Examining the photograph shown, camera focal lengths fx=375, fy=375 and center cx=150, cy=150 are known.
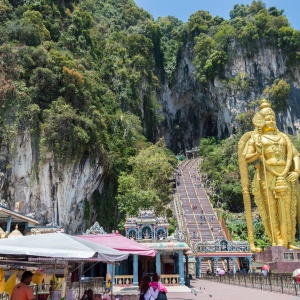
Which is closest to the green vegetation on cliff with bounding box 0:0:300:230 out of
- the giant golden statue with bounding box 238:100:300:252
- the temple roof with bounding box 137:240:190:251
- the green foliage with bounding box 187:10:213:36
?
the green foliage with bounding box 187:10:213:36

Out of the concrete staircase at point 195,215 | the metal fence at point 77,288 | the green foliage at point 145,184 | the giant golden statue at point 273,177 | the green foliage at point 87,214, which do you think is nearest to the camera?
the metal fence at point 77,288

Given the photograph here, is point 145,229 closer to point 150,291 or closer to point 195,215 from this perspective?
point 195,215

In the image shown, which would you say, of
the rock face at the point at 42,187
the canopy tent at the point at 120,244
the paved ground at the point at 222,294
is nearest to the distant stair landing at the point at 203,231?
the paved ground at the point at 222,294

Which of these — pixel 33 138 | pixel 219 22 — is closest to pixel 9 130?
pixel 33 138

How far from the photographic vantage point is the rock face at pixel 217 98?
124 ft

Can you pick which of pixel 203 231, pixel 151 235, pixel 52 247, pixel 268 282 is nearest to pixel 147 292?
pixel 52 247

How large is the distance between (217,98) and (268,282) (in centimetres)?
3049

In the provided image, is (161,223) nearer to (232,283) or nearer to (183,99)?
(232,283)

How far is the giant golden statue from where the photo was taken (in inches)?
701

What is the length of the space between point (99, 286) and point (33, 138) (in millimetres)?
12191

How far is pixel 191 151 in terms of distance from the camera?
45625 millimetres

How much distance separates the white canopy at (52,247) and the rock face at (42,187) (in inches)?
611

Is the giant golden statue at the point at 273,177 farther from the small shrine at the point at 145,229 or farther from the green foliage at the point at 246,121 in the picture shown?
the green foliage at the point at 246,121

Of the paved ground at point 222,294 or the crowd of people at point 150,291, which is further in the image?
the paved ground at point 222,294
